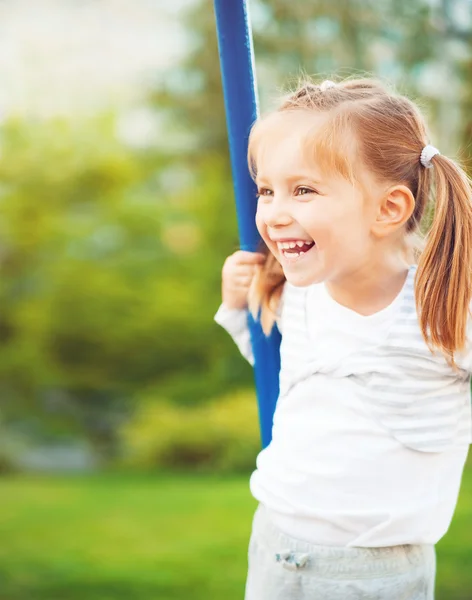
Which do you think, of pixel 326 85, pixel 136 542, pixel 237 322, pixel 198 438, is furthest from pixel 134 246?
pixel 326 85

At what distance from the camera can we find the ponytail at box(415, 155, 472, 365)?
851mm

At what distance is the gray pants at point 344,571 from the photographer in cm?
88

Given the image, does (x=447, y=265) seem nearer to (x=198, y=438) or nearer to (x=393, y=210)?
(x=393, y=210)

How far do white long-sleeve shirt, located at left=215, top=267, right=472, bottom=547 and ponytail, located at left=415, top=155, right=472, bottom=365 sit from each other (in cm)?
2

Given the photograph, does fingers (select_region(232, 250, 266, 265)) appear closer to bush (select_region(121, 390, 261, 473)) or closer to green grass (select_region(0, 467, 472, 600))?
green grass (select_region(0, 467, 472, 600))

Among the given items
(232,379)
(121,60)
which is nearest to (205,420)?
(232,379)

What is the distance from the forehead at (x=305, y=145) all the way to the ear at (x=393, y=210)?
0.17 ft

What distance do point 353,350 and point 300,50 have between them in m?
3.19

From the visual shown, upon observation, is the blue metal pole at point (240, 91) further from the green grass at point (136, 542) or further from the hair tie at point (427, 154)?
the green grass at point (136, 542)

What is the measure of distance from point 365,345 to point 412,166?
199mm

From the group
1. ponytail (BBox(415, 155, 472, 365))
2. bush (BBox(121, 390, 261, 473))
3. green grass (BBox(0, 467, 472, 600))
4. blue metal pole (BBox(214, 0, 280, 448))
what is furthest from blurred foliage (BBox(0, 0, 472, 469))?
ponytail (BBox(415, 155, 472, 365))

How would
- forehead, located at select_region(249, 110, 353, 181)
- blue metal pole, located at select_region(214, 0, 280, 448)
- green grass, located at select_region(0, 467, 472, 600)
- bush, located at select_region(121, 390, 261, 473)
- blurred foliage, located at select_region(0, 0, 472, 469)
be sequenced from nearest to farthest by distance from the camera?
forehead, located at select_region(249, 110, 353, 181)
blue metal pole, located at select_region(214, 0, 280, 448)
green grass, located at select_region(0, 467, 472, 600)
bush, located at select_region(121, 390, 261, 473)
blurred foliage, located at select_region(0, 0, 472, 469)

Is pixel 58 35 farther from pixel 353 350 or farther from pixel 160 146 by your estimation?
pixel 353 350

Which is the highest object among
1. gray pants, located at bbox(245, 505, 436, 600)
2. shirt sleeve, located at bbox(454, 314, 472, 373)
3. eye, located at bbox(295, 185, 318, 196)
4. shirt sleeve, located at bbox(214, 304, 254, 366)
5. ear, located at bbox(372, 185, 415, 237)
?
eye, located at bbox(295, 185, 318, 196)
